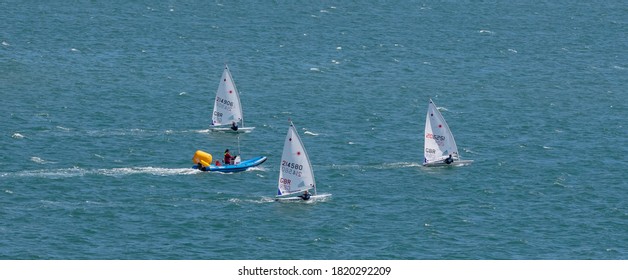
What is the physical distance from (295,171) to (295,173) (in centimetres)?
23

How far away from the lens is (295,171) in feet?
496

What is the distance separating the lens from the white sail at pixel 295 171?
150875mm

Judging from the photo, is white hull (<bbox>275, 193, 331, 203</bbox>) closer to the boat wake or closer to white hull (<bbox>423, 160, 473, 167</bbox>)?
the boat wake

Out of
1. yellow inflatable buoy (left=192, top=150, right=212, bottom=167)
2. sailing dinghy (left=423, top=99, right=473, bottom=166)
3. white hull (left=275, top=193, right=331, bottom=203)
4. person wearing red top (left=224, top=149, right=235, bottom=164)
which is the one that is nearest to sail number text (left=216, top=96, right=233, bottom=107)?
person wearing red top (left=224, top=149, right=235, bottom=164)

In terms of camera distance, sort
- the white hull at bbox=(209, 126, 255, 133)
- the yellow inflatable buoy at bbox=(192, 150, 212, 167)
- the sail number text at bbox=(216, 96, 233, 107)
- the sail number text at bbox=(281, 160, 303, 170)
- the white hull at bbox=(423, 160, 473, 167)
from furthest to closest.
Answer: the sail number text at bbox=(216, 96, 233, 107) → the white hull at bbox=(209, 126, 255, 133) → the white hull at bbox=(423, 160, 473, 167) → the yellow inflatable buoy at bbox=(192, 150, 212, 167) → the sail number text at bbox=(281, 160, 303, 170)

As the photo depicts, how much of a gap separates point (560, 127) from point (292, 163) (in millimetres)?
46957

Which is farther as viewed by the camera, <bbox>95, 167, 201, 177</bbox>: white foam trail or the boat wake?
<bbox>95, 167, 201, 177</bbox>: white foam trail

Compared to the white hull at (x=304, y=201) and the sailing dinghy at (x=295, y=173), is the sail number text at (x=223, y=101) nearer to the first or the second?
the sailing dinghy at (x=295, y=173)

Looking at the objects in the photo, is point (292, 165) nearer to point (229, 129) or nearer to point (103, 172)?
point (103, 172)

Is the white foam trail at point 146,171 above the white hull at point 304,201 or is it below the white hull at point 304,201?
below

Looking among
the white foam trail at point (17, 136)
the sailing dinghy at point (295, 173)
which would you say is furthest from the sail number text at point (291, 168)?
the white foam trail at point (17, 136)

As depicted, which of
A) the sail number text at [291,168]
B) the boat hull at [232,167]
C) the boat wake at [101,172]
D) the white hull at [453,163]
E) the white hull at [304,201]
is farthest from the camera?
the white hull at [453,163]

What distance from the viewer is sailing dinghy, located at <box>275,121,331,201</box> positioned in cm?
15088

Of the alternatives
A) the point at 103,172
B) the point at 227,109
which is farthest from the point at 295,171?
the point at 227,109
